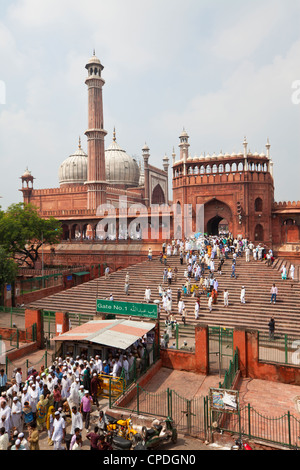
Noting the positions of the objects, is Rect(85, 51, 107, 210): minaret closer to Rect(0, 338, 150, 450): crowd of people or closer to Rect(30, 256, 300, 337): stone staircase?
Rect(30, 256, 300, 337): stone staircase

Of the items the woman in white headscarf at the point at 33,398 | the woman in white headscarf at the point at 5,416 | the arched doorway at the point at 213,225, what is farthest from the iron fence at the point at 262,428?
the arched doorway at the point at 213,225

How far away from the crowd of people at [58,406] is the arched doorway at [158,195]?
4150cm

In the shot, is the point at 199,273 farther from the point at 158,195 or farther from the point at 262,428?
the point at 158,195

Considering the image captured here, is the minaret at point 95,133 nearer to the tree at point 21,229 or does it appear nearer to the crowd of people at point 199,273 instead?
the tree at point 21,229

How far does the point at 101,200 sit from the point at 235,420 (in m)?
29.4

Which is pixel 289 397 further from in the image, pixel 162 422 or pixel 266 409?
pixel 162 422

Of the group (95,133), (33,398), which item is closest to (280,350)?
(33,398)

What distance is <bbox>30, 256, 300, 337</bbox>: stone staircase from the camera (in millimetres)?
15680

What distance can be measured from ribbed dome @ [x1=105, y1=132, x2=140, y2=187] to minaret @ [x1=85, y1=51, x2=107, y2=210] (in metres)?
11.9

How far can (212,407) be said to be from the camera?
8.10 metres

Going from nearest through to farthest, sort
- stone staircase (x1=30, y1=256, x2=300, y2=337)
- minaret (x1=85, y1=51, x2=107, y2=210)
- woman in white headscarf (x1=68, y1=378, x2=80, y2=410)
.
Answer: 1. woman in white headscarf (x1=68, y1=378, x2=80, y2=410)
2. stone staircase (x1=30, y1=256, x2=300, y2=337)
3. minaret (x1=85, y1=51, x2=107, y2=210)

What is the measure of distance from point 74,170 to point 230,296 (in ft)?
116

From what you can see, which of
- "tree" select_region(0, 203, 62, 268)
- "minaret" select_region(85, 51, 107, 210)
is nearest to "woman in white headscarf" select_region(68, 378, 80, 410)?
"tree" select_region(0, 203, 62, 268)

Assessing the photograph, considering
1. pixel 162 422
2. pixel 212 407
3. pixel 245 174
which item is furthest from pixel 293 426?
pixel 245 174
